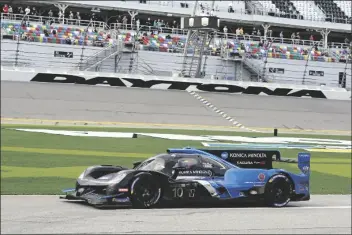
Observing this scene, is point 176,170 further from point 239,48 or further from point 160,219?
point 239,48

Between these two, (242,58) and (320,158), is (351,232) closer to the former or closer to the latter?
(320,158)

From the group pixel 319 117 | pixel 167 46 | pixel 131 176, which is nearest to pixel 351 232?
pixel 131 176

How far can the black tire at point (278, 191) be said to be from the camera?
457 inches

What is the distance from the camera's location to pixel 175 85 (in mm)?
41906

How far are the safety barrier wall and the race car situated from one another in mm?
27267

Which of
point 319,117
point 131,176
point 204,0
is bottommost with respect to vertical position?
point 319,117

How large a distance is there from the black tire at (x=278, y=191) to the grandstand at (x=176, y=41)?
99.1ft

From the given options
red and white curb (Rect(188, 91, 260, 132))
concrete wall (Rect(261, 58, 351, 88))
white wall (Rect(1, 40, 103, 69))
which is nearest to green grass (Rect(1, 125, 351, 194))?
red and white curb (Rect(188, 91, 260, 132))

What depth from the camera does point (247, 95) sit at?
141 ft

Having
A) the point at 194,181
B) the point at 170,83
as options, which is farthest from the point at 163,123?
the point at 194,181

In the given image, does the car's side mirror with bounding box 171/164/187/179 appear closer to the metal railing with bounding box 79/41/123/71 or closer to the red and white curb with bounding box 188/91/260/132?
the red and white curb with bounding box 188/91/260/132

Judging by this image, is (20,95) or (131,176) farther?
(20,95)

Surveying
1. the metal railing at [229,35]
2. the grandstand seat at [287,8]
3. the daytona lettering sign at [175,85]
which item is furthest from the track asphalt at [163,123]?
the grandstand seat at [287,8]

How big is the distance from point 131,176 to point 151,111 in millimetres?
25980
